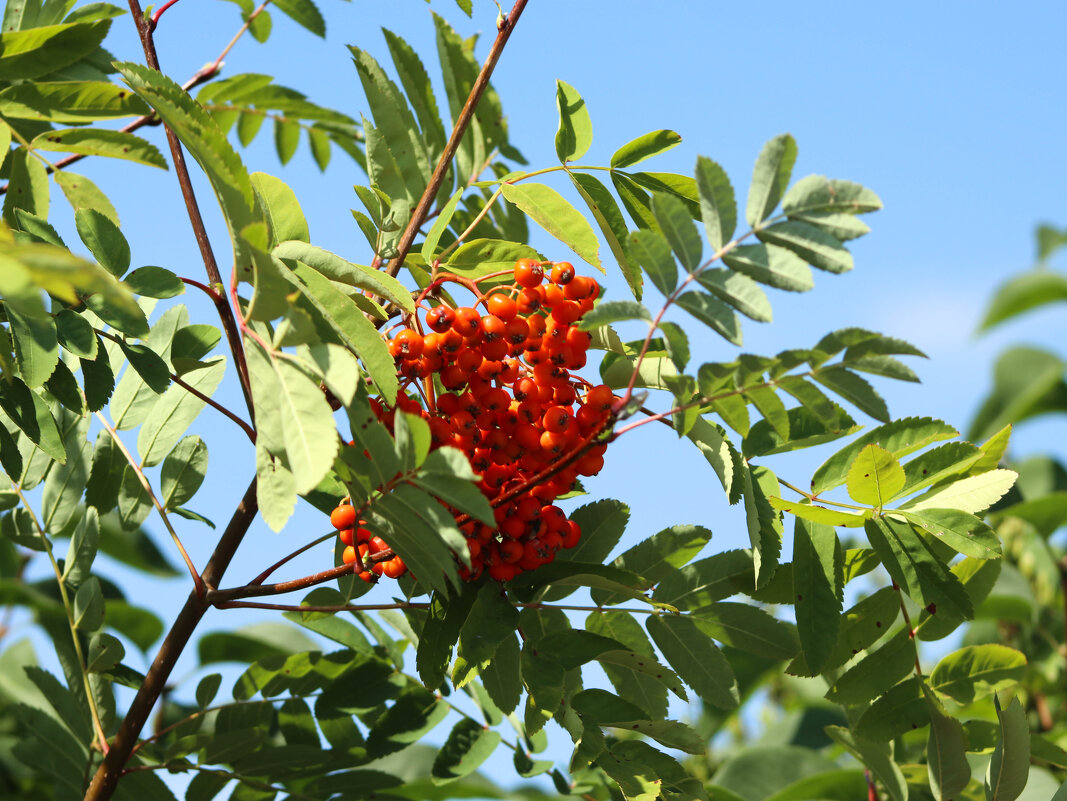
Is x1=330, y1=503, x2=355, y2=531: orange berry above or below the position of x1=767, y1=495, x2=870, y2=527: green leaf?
above

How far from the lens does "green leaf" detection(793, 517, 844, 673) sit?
136 centimetres

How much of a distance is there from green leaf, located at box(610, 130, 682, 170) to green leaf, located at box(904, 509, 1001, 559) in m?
0.70

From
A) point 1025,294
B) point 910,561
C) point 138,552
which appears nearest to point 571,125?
point 910,561

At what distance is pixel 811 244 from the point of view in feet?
3.80

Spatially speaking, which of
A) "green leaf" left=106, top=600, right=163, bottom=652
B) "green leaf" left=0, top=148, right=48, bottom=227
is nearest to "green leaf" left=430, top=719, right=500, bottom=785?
"green leaf" left=0, top=148, right=48, bottom=227

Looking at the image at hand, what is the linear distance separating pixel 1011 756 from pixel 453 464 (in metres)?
0.99

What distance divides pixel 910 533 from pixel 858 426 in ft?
0.58

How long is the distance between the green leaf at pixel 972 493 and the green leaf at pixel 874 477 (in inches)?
2.1

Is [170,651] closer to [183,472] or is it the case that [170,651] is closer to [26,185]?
[183,472]

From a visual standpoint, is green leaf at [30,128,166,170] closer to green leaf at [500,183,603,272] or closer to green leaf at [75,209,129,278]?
green leaf at [75,209,129,278]

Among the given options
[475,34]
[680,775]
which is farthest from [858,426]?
[475,34]

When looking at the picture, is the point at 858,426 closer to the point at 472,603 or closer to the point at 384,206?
the point at 472,603

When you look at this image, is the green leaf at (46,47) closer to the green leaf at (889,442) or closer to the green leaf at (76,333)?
the green leaf at (76,333)

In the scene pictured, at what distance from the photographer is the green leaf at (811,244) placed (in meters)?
1.14
